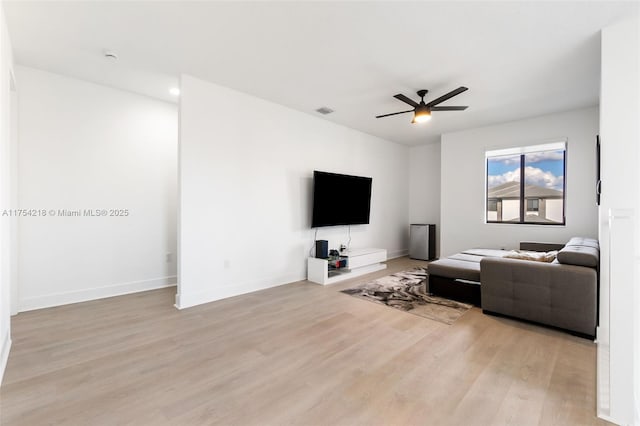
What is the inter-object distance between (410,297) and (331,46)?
3.18 meters

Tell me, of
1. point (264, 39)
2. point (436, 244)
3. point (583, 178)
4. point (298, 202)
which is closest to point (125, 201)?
point (298, 202)

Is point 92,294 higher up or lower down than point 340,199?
lower down

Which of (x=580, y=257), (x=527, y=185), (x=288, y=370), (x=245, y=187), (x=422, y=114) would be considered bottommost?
(x=288, y=370)

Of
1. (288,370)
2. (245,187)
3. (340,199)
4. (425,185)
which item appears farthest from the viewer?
(425,185)

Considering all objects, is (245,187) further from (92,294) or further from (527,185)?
(527,185)

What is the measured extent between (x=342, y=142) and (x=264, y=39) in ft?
10.1

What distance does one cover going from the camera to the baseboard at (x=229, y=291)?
3.55 m

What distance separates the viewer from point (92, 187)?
382cm

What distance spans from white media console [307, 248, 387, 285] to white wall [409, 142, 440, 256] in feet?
7.12

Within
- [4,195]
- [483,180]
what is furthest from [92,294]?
[483,180]

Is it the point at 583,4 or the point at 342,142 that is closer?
the point at 583,4

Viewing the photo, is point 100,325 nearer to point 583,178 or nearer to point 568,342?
point 568,342

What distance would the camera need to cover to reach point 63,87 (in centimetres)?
357

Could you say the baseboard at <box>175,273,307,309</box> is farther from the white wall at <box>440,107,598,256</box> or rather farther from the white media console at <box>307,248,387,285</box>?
the white wall at <box>440,107,598,256</box>
